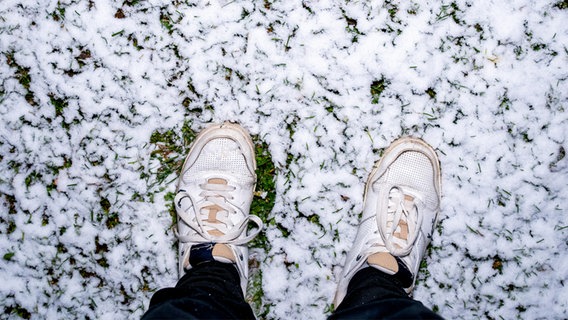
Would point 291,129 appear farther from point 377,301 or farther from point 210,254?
point 377,301

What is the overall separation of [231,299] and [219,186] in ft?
1.76

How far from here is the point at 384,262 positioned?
5.50ft

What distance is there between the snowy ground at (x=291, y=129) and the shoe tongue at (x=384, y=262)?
0.50 ft

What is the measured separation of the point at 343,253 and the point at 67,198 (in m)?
1.19

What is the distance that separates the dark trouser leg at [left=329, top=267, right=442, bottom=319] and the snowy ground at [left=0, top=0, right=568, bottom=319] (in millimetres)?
211

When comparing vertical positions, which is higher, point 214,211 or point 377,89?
point 377,89

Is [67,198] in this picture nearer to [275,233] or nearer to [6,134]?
[6,134]

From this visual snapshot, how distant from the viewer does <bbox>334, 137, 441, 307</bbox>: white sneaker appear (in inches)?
67.5

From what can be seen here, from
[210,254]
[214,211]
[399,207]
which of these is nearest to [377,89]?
[399,207]

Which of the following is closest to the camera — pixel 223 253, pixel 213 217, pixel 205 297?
pixel 205 297

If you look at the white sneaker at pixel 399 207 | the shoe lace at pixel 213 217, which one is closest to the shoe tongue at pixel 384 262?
the white sneaker at pixel 399 207

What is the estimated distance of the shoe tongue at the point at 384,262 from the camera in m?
1.65

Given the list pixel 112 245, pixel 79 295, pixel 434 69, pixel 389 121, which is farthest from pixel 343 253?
pixel 79 295

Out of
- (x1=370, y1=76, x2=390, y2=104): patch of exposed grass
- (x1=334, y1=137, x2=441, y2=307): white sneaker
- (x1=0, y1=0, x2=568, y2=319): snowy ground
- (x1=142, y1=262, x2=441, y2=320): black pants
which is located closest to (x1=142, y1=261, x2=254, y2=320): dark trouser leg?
(x1=142, y1=262, x2=441, y2=320): black pants
